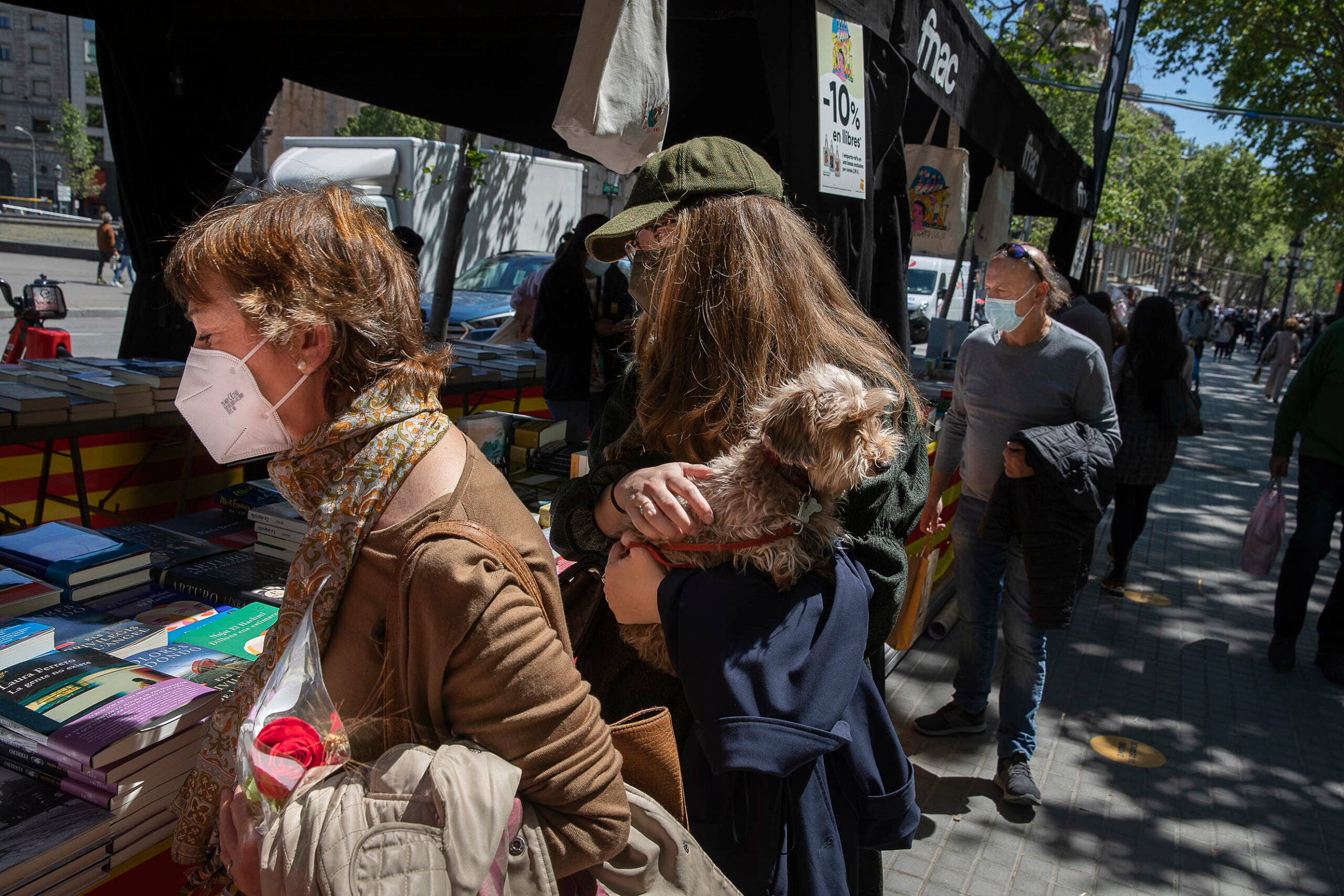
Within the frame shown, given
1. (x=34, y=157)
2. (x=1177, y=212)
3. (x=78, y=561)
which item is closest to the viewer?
(x=78, y=561)

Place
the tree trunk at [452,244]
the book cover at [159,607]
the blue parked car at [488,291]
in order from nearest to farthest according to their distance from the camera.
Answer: the book cover at [159,607]
the tree trunk at [452,244]
the blue parked car at [488,291]

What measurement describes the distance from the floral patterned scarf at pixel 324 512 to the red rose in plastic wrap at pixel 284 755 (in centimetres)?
15

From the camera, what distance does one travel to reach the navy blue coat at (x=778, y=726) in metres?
1.40

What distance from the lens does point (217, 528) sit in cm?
296

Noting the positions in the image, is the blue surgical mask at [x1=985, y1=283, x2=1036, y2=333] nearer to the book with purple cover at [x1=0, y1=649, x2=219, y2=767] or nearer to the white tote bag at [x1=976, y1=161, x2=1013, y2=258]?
the book with purple cover at [x1=0, y1=649, x2=219, y2=767]

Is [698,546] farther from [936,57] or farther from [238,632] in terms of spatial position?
[936,57]

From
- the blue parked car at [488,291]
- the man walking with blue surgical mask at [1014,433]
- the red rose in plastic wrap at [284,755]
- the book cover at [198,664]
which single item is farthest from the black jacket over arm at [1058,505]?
the blue parked car at [488,291]

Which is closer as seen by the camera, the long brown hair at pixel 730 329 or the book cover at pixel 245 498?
the long brown hair at pixel 730 329

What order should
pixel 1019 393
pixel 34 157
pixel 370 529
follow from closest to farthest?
pixel 370 529, pixel 1019 393, pixel 34 157

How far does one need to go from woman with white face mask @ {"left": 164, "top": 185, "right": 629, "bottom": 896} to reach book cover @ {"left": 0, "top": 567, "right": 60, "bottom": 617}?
1.01 m

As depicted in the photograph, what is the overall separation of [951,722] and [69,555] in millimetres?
3490

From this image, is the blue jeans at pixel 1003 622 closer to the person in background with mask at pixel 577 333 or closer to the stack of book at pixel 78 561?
the person in background with mask at pixel 577 333

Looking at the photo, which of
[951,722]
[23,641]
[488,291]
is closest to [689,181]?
[23,641]

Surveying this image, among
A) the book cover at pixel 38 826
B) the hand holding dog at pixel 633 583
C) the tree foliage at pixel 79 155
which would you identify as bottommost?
the book cover at pixel 38 826
